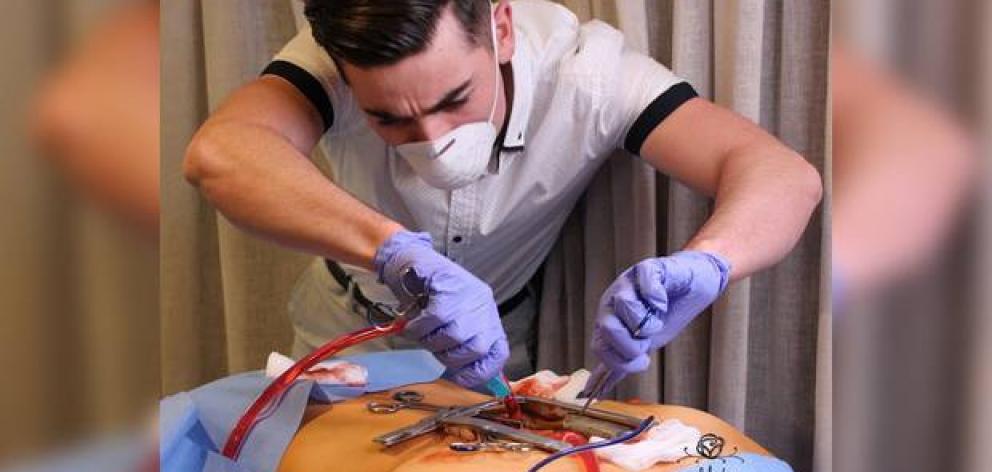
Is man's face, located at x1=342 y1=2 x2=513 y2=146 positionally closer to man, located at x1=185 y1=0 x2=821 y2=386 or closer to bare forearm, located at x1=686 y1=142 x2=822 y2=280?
man, located at x1=185 y1=0 x2=821 y2=386

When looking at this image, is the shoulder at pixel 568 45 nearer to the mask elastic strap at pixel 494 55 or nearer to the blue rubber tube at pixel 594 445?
the mask elastic strap at pixel 494 55

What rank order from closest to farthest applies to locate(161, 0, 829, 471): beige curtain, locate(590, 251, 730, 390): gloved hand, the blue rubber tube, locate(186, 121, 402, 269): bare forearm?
the blue rubber tube
locate(590, 251, 730, 390): gloved hand
locate(186, 121, 402, 269): bare forearm
locate(161, 0, 829, 471): beige curtain

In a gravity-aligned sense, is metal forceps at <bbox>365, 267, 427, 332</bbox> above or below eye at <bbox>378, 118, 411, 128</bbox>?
below

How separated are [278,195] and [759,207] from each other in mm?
534

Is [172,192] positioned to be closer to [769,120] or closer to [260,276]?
[260,276]

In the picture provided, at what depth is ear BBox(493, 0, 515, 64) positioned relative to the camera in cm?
125

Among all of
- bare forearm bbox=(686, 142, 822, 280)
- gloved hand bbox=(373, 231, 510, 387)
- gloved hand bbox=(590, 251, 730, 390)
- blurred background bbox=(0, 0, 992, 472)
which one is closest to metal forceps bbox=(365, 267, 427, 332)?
gloved hand bbox=(373, 231, 510, 387)

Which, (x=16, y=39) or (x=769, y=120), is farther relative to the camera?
(x=769, y=120)

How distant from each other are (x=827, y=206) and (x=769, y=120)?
0.47 ft

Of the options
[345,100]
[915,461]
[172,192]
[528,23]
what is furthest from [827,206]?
[172,192]

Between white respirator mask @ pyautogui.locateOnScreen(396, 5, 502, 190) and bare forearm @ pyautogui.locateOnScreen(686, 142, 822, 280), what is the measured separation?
28 cm

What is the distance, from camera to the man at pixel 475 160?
1.04 meters

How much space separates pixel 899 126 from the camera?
0.39m

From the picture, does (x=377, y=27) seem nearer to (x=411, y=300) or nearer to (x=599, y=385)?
(x=411, y=300)
